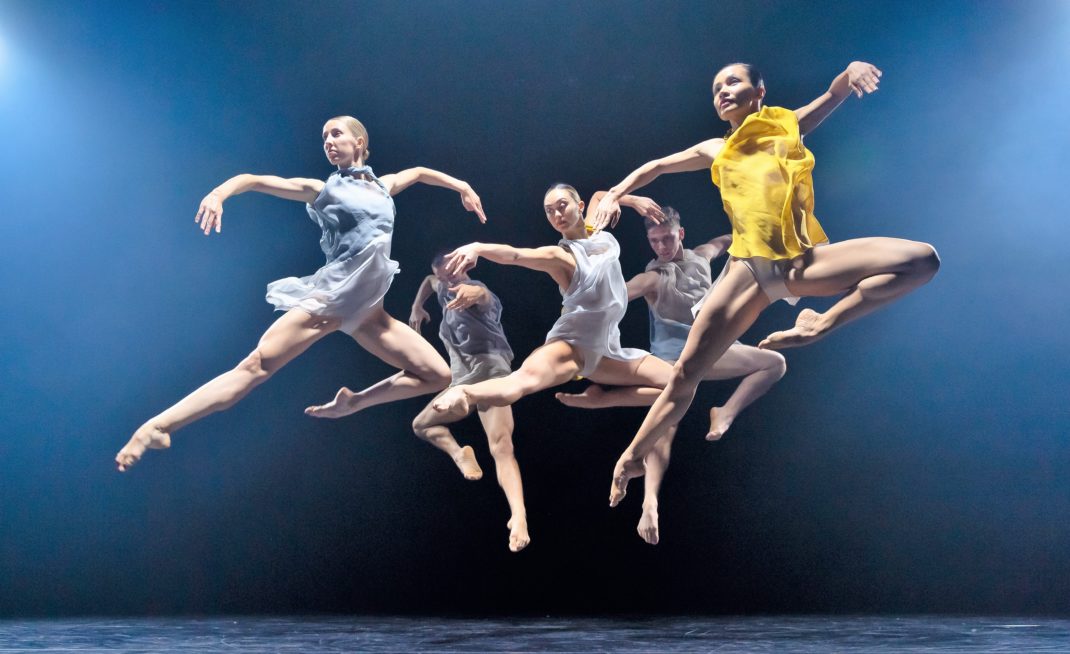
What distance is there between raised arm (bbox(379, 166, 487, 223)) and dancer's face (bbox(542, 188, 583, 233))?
36 cm

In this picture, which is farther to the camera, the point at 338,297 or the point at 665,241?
the point at 665,241

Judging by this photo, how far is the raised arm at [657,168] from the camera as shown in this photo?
4.32m

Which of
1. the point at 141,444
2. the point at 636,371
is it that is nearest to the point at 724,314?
the point at 636,371

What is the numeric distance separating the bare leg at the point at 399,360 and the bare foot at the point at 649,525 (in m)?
1.15

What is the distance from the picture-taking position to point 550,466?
17.7 ft

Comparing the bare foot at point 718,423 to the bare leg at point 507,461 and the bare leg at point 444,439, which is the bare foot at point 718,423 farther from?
the bare leg at point 444,439

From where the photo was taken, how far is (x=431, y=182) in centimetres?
511

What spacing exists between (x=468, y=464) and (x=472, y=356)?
0.54 metres

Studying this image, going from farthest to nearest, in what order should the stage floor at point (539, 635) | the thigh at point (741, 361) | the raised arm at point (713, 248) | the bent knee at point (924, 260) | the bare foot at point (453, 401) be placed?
the raised arm at point (713, 248) → the thigh at point (741, 361) → the bare foot at point (453, 401) → the stage floor at point (539, 635) → the bent knee at point (924, 260)

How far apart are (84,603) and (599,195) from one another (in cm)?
342

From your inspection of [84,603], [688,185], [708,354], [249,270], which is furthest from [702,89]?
[84,603]

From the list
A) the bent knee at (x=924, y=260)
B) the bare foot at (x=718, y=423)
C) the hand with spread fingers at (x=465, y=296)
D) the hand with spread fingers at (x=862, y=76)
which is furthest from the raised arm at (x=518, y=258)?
the bent knee at (x=924, y=260)

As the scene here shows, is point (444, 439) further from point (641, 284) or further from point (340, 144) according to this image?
point (340, 144)

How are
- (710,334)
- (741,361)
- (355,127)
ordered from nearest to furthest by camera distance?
(710,334), (741,361), (355,127)
